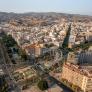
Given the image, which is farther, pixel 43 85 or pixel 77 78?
pixel 77 78

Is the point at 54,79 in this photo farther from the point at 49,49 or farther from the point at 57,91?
the point at 49,49

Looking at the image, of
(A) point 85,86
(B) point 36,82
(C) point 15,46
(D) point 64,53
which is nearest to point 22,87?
(B) point 36,82

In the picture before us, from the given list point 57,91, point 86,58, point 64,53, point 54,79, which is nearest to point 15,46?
point 64,53

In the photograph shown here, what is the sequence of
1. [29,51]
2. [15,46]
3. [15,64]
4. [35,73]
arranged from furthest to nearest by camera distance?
[15,46] < [29,51] < [15,64] < [35,73]

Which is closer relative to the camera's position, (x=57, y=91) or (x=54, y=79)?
(x=57, y=91)

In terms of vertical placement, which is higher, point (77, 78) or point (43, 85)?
point (77, 78)

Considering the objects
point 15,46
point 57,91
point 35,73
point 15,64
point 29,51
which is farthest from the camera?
point 15,46
